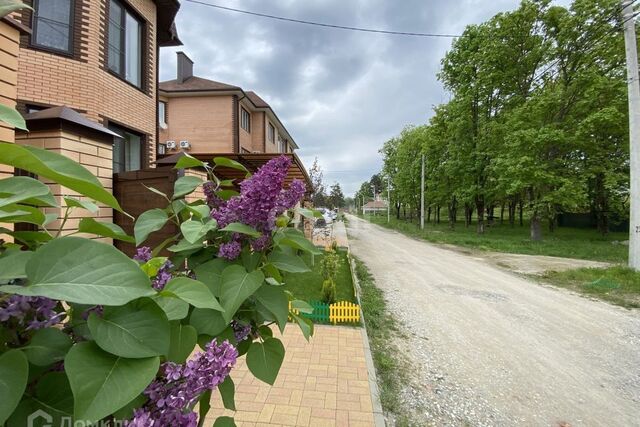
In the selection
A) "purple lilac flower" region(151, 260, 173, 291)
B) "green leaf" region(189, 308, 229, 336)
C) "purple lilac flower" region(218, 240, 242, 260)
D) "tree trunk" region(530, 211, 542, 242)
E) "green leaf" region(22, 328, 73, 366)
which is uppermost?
"purple lilac flower" region(218, 240, 242, 260)

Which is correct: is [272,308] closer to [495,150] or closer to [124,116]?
[124,116]

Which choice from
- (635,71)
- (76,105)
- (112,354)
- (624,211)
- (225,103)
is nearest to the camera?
(112,354)

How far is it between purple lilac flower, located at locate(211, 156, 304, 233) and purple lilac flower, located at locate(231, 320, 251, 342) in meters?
0.27

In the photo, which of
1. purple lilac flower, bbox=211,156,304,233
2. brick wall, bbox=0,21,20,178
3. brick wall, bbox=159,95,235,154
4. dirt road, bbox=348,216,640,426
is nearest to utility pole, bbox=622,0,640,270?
dirt road, bbox=348,216,640,426

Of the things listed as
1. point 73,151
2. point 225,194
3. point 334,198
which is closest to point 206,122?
point 73,151

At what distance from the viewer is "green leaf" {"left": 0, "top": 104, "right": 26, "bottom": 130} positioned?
54cm

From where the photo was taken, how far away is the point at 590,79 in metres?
16.1

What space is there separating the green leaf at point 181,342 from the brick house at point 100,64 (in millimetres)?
2942

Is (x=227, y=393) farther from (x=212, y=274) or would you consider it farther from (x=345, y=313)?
(x=345, y=313)

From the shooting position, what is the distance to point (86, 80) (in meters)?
5.95

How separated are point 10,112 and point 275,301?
66 centimetres

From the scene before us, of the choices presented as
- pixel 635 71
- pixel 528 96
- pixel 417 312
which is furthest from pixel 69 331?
pixel 528 96

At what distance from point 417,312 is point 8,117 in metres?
6.63

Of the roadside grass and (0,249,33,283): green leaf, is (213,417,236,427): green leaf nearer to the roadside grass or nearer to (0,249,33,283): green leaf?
(0,249,33,283): green leaf
